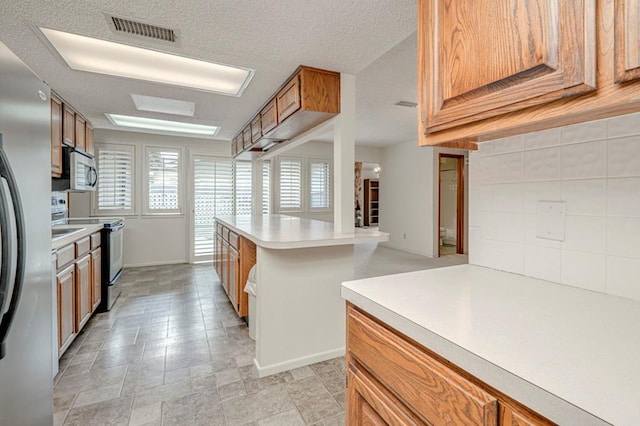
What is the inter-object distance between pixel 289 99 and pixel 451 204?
591cm

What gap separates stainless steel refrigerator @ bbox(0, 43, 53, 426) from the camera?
101 cm

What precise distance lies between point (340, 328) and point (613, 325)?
1775 millimetres

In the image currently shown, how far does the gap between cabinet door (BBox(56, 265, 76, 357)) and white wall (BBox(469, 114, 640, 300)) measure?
264cm

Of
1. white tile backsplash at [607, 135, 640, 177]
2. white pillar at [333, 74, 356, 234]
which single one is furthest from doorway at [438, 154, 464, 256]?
white tile backsplash at [607, 135, 640, 177]

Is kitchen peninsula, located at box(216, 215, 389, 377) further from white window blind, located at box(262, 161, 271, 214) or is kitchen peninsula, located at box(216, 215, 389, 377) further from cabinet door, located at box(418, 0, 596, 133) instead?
white window blind, located at box(262, 161, 271, 214)

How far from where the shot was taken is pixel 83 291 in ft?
8.29

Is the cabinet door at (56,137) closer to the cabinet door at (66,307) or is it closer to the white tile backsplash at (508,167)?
the cabinet door at (66,307)

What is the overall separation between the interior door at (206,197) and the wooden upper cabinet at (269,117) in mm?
2562

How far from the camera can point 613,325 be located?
65 cm

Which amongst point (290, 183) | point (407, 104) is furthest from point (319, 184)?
point (407, 104)

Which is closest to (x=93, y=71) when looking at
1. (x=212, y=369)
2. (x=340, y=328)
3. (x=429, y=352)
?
(x=212, y=369)

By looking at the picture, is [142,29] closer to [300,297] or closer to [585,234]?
[300,297]

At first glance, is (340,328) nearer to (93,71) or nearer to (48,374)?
(48,374)

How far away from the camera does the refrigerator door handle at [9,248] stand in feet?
3.21
